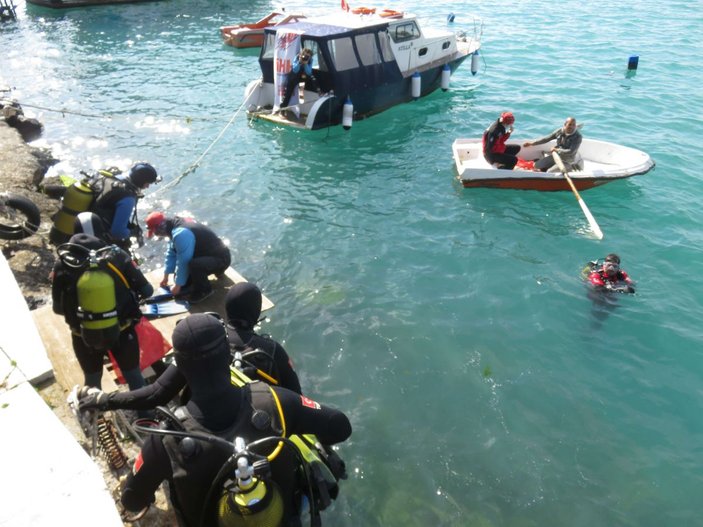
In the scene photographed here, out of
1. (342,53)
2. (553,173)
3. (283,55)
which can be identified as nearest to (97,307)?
(553,173)

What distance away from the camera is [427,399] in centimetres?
722

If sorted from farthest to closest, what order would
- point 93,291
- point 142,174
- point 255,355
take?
point 142,174, point 93,291, point 255,355

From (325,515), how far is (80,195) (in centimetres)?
524

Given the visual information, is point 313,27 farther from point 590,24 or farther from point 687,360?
point 590,24

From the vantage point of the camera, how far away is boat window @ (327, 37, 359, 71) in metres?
15.8

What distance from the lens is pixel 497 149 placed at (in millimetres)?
12797

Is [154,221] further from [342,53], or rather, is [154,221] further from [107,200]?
[342,53]

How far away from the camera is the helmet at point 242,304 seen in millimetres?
4637

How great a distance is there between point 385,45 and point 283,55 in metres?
3.75

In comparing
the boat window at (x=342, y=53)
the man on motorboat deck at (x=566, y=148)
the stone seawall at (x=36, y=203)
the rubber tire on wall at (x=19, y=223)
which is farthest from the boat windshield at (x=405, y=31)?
the rubber tire on wall at (x=19, y=223)

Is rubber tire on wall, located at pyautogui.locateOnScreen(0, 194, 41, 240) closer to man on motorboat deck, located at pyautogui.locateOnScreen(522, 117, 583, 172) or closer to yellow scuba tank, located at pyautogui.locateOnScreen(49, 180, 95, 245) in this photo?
yellow scuba tank, located at pyautogui.locateOnScreen(49, 180, 95, 245)

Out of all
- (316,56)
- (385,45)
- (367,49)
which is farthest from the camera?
(385,45)

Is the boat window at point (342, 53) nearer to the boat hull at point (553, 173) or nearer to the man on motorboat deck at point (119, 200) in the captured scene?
the boat hull at point (553, 173)

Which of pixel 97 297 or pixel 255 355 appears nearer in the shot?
pixel 255 355
